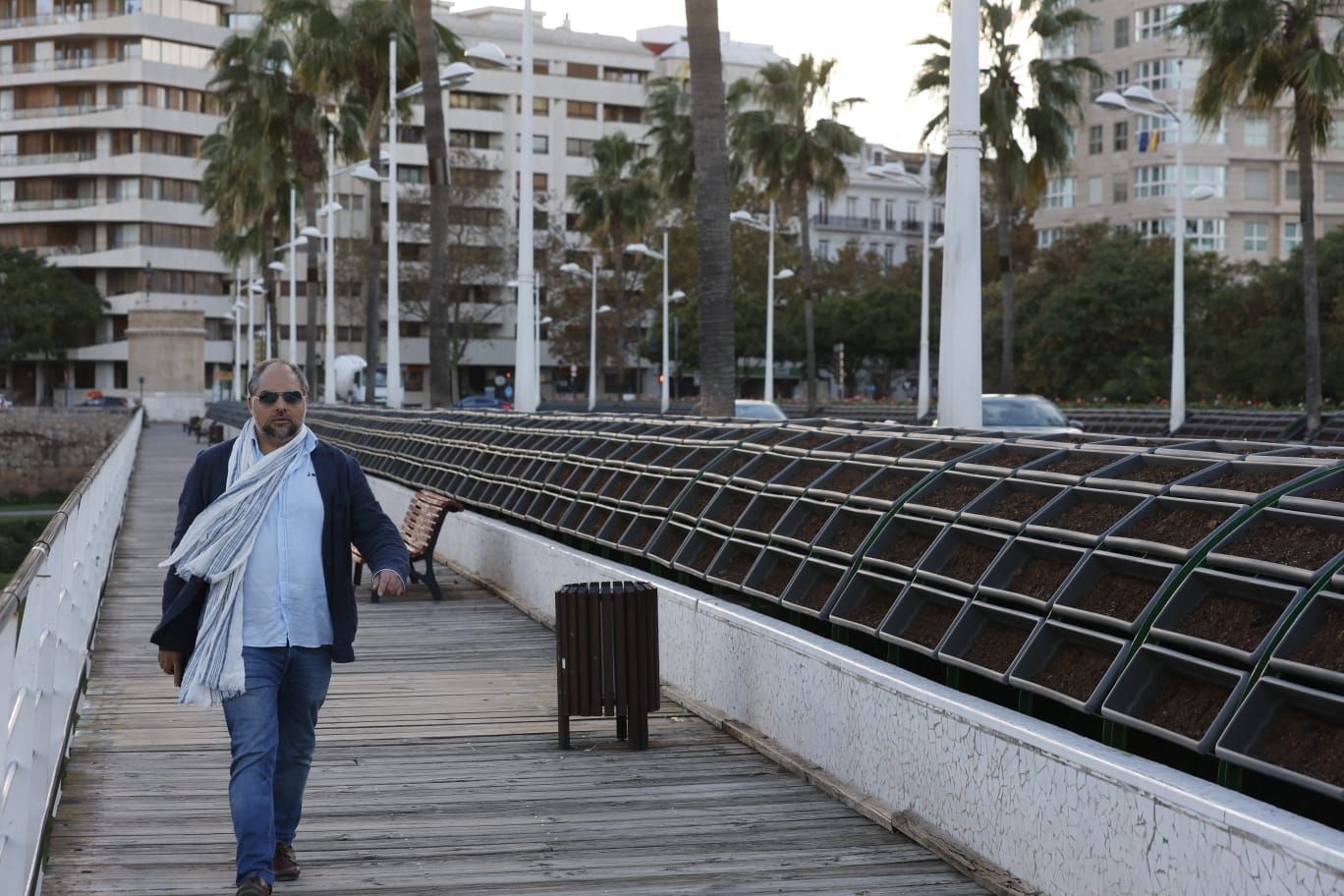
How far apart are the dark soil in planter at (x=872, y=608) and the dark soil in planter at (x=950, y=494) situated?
1.59 feet

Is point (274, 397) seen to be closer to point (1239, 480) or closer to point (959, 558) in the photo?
point (959, 558)

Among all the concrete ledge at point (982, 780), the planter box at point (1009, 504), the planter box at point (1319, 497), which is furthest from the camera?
the planter box at point (1009, 504)

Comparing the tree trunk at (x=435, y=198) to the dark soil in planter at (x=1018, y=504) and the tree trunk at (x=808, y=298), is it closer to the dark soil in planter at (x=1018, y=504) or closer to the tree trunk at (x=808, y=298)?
the tree trunk at (x=808, y=298)

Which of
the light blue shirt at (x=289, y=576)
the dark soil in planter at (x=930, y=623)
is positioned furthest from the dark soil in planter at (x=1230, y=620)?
the light blue shirt at (x=289, y=576)

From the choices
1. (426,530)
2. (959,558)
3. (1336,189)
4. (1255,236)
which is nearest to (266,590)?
(959,558)

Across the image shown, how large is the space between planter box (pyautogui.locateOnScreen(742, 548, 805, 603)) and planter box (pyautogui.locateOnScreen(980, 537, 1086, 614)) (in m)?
2.35

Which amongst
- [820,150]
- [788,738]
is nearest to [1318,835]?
[788,738]

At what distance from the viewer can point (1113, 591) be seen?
6945 mm

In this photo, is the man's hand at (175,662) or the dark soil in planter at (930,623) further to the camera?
the dark soil in planter at (930,623)

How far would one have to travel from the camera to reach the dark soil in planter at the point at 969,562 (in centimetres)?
803

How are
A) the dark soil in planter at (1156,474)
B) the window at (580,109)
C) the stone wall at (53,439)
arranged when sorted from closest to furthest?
the dark soil in planter at (1156,474), the stone wall at (53,439), the window at (580,109)

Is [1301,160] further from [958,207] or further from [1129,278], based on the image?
[1129,278]

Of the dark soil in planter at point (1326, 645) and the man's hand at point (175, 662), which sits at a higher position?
the dark soil in planter at point (1326, 645)

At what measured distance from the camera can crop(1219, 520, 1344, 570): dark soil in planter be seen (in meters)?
6.04
